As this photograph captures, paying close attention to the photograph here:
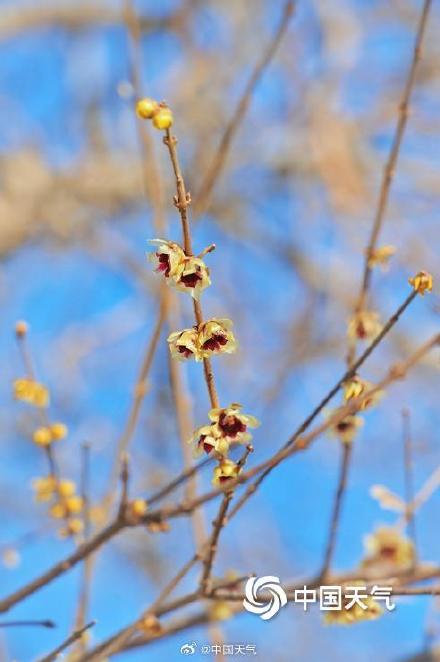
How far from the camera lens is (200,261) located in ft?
2.27

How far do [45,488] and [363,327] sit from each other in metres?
0.47

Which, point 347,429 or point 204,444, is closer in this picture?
point 204,444

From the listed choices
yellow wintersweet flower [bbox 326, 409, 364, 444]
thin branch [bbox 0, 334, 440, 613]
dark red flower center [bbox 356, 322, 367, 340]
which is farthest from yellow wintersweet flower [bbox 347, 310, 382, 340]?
thin branch [bbox 0, 334, 440, 613]

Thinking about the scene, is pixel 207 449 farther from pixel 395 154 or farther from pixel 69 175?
pixel 69 175

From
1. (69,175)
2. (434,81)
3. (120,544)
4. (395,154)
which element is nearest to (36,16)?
(69,175)

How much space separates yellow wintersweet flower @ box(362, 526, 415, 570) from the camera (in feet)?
3.62

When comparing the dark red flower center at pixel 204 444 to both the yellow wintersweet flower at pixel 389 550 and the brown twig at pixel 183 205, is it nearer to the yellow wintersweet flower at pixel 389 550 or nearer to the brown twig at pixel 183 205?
the brown twig at pixel 183 205

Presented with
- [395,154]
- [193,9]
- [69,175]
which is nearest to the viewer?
[395,154]

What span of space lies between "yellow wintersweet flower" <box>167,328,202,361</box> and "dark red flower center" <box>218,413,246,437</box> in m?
0.07

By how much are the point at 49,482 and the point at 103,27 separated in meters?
3.51

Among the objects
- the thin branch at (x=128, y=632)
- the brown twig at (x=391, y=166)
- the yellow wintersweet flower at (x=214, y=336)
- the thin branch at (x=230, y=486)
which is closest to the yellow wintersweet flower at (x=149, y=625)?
the thin branch at (x=128, y=632)

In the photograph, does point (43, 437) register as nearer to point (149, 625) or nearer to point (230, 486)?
point (149, 625)

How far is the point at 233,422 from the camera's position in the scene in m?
0.73

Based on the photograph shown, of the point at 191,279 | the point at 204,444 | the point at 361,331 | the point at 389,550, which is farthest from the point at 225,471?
the point at 389,550
